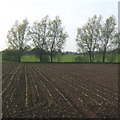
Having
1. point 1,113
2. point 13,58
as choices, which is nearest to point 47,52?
point 13,58

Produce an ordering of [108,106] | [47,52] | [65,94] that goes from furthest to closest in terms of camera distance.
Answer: [47,52] → [65,94] → [108,106]

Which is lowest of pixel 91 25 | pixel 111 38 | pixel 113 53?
pixel 113 53

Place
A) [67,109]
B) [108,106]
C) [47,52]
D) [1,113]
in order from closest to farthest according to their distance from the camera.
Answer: [1,113]
[67,109]
[108,106]
[47,52]

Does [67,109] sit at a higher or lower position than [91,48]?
lower

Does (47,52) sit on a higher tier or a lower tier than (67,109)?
higher

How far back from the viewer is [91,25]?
56.7 metres

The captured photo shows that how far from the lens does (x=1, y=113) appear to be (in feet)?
23.5

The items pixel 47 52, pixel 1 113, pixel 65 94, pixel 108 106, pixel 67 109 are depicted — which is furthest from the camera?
pixel 47 52

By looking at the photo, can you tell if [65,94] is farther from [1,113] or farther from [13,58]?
[13,58]

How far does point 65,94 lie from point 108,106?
2.82 m

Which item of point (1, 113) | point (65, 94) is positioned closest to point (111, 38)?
point (65, 94)

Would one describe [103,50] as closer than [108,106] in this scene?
No

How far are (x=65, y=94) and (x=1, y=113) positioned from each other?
4.24 metres

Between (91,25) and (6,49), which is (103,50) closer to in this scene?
(91,25)
